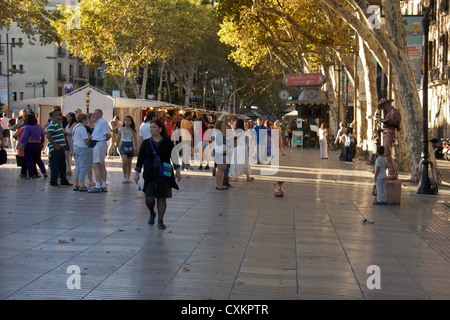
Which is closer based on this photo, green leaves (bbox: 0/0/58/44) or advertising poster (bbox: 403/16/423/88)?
advertising poster (bbox: 403/16/423/88)

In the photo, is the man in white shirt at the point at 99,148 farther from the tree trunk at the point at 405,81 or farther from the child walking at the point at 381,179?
the tree trunk at the point at 405,81

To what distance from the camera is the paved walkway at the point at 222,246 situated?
5.95 m

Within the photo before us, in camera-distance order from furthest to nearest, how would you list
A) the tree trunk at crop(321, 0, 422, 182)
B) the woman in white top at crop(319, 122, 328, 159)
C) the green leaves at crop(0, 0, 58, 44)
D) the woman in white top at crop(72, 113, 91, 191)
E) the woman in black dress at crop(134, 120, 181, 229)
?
1. the green leaves at crop(0, 0, 58, 44)
2. the woman in white top at crop(319, 122, 328, 159)
3. the tree trunk at crop(321, 0, 422, 182)
4. the woman in white top at crop(72, 113, 91, 191)
5. the woman in black dress at crop(134, 120, 181, 229)

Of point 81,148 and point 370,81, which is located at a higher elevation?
point 370,81

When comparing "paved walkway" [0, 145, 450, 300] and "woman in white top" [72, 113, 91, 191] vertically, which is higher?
"woman in white top" [72, 113, 91, 191]

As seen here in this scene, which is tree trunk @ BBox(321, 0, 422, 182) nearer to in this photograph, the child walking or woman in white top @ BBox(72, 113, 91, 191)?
the child walking

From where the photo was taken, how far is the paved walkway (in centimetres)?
595

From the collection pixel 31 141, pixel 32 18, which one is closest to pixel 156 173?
pixel 31 141

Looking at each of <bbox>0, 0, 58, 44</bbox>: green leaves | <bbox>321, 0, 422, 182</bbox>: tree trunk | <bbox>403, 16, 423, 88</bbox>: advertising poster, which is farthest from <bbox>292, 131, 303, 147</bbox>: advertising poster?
<bbox>321, 0, 422, 182</bbox>: tree trunk

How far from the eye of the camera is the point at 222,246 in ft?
26.2

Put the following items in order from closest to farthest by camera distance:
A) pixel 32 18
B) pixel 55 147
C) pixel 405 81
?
1. pixel 55 147
2. pixel 405 81
3. pixel 32 18


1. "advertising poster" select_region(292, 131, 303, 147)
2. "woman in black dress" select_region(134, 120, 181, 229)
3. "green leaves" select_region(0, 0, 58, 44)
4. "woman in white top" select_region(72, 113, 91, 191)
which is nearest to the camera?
"woman in black dress" select_region(134, 120, 181, 229)

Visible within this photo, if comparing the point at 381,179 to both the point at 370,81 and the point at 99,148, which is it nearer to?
the point at 99,148
